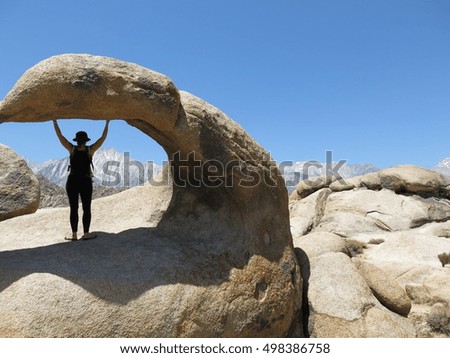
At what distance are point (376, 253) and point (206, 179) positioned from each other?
32.8 ft

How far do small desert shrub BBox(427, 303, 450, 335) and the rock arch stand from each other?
3.57 m

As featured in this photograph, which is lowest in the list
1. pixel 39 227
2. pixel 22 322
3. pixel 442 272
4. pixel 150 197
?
pixel 442 272

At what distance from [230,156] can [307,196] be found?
17428mm

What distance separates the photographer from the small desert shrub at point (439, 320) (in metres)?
8.77

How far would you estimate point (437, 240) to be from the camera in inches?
593

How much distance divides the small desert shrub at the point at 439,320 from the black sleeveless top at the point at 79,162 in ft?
25.6

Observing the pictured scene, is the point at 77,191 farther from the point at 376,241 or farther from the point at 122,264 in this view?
the point at 376,241

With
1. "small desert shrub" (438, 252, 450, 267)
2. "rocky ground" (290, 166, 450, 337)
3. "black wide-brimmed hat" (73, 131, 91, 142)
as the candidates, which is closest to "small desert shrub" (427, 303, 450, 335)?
"rocky ground" (290, 166, 450, 337)

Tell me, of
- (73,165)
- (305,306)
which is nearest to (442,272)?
(305,306)

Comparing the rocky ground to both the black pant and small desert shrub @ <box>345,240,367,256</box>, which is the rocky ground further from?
the black pant

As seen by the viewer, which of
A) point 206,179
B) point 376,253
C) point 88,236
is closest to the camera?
point 88,236

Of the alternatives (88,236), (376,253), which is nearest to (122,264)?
(88,236)

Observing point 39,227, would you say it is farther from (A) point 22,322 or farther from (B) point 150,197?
(A) point 22,322

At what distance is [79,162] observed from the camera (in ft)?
21.4
